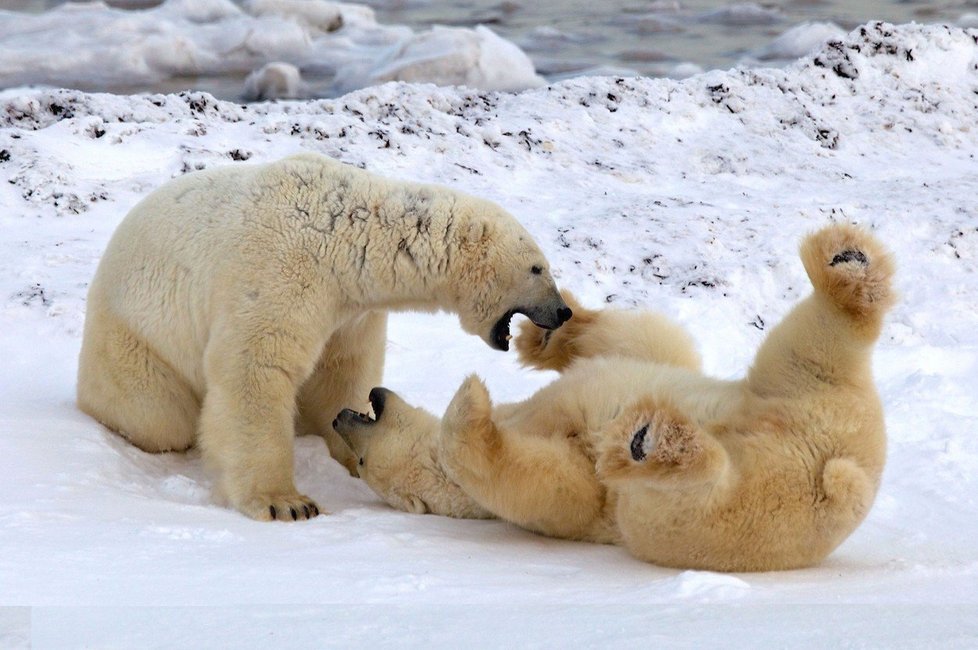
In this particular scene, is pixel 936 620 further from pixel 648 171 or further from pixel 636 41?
pixel 636 41

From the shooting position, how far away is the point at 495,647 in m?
2.22

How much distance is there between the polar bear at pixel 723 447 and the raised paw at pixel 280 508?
798 mm

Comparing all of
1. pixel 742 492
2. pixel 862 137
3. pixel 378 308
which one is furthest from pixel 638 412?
pixel 862 137

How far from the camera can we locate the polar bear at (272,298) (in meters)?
4.18

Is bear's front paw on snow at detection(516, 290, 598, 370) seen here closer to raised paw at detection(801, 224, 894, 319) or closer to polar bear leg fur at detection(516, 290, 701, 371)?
polar bear leg fur at detection(516, 290, 701, 371)

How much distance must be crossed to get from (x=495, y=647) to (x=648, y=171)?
699 cm

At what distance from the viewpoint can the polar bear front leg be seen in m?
4.15

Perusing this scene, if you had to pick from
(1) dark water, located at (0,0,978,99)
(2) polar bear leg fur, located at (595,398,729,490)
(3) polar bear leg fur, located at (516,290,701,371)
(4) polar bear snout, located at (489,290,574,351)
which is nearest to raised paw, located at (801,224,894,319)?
(2) polar bear leg fur, located at (595,398,729,490)

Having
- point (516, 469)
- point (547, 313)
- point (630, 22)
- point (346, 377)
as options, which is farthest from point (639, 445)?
point (630, 22)

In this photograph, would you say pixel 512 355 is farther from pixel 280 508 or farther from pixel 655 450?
pixel 655 450

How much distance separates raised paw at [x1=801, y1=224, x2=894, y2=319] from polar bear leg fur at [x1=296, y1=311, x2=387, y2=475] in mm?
2080

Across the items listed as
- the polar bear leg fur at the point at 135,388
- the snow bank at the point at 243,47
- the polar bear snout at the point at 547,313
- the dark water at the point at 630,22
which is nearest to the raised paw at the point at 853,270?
the polar bear snout at the point at 547,313

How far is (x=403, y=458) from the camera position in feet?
13.4

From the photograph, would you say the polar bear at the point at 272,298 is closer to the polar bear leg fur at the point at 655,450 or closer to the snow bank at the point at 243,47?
the polar bear leg fur at the point at 655,450
